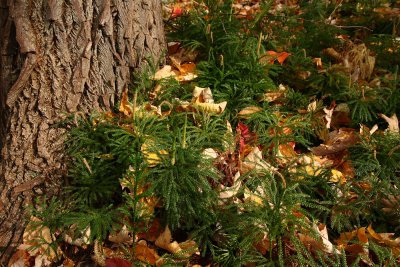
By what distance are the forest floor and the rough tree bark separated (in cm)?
11

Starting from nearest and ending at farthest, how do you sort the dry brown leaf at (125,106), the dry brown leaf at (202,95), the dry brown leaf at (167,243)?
the dry brown leaf at (167,243) < the dry brown leaf at (125,106) < the dry brown leaf at (202,95)

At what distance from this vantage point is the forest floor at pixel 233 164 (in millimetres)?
2061

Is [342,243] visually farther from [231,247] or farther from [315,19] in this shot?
[315,19]

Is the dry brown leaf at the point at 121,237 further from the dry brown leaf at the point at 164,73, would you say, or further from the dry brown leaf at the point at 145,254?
the dry brown leaf at the point at 164,73

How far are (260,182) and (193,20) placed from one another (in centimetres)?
125

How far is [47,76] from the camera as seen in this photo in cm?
233

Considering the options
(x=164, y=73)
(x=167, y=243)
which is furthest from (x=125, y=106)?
(x=167, y=243)

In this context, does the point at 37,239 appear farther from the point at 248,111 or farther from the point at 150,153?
the point at 248,111

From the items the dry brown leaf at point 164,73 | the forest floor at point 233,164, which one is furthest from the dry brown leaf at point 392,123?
the dry brown leaf at point 164,73

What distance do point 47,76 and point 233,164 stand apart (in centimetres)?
103

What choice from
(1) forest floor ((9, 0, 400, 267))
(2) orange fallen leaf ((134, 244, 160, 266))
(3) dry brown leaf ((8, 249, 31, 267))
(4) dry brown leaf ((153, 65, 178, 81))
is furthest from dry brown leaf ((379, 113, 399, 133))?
(3) dry brown leaf ((8, 249, 31, 267))

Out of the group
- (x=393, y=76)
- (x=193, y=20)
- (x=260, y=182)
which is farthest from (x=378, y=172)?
(x=193, y=20)

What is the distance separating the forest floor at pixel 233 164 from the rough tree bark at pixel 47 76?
0.11 meters

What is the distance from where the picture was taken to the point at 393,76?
2879 millimetres
